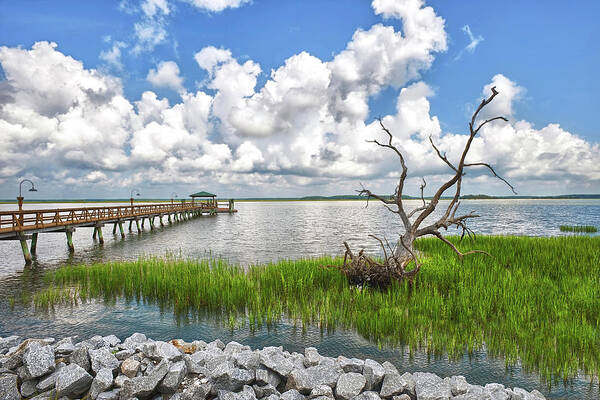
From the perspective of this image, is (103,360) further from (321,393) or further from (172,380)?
(321,393)

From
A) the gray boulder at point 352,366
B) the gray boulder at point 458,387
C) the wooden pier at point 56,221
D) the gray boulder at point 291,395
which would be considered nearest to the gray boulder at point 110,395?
the gray boulder at point 291,395

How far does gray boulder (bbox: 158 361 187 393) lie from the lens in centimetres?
468

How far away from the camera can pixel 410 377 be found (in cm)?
491

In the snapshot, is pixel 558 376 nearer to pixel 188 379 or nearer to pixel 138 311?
pixel 188 379

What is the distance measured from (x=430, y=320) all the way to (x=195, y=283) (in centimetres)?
721

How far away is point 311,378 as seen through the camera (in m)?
4.80

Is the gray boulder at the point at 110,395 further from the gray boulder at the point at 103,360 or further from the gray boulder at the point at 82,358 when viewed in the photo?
the gray boulder at the point at 82,358

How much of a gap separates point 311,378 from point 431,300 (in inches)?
191

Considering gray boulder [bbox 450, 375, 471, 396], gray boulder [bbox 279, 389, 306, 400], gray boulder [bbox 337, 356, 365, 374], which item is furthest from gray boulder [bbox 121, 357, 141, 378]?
gray boulder [bbox 450, 375, 471, 396]

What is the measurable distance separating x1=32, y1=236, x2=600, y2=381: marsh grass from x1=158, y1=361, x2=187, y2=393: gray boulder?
3317 millimetres

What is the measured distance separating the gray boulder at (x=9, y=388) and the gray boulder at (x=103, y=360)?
3.28 ft

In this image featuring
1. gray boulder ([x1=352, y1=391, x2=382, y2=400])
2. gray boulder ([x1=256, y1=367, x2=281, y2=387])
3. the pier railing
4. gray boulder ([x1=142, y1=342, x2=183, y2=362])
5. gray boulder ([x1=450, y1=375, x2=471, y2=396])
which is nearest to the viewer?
gray boulder ([x1=352, y1=391, x2=382, y2=400])

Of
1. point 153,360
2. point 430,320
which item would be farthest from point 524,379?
point 153,360

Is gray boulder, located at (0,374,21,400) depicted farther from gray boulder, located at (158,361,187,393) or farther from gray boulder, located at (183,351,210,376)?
gray boulder, located at (183,351,210,376)
